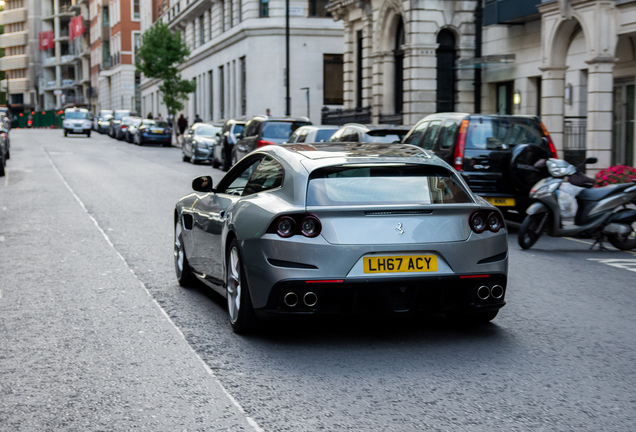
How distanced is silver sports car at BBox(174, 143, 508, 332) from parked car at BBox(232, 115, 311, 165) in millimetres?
18357

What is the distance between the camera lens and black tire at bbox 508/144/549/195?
13938mm

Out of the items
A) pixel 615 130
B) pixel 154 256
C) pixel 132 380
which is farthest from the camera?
pixel 615 130

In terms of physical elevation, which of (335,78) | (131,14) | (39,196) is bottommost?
(39,196)

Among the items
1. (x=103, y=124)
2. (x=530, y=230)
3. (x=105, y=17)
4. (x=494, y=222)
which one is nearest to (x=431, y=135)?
(x=530, y=230)

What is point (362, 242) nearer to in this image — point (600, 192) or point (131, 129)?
point (600, 192)

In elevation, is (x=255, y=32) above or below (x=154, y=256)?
above

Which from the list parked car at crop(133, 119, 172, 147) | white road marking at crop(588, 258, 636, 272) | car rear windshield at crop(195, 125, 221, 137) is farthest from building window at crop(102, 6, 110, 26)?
white road marking at crop(588, 258, 636, 272)

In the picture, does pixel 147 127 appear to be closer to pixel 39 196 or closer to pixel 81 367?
pixel 39 196

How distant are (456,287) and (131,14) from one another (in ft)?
325

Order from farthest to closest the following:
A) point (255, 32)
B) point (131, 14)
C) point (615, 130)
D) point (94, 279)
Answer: point (131, 14) → point (255, 32) → point (615, 130) → point (94, 279)

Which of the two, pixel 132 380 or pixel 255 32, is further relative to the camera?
pixel 255 32

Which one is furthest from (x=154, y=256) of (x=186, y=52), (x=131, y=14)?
(x=131, y=14)

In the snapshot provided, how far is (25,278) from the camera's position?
971 cm

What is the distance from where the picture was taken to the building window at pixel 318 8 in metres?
52.0
